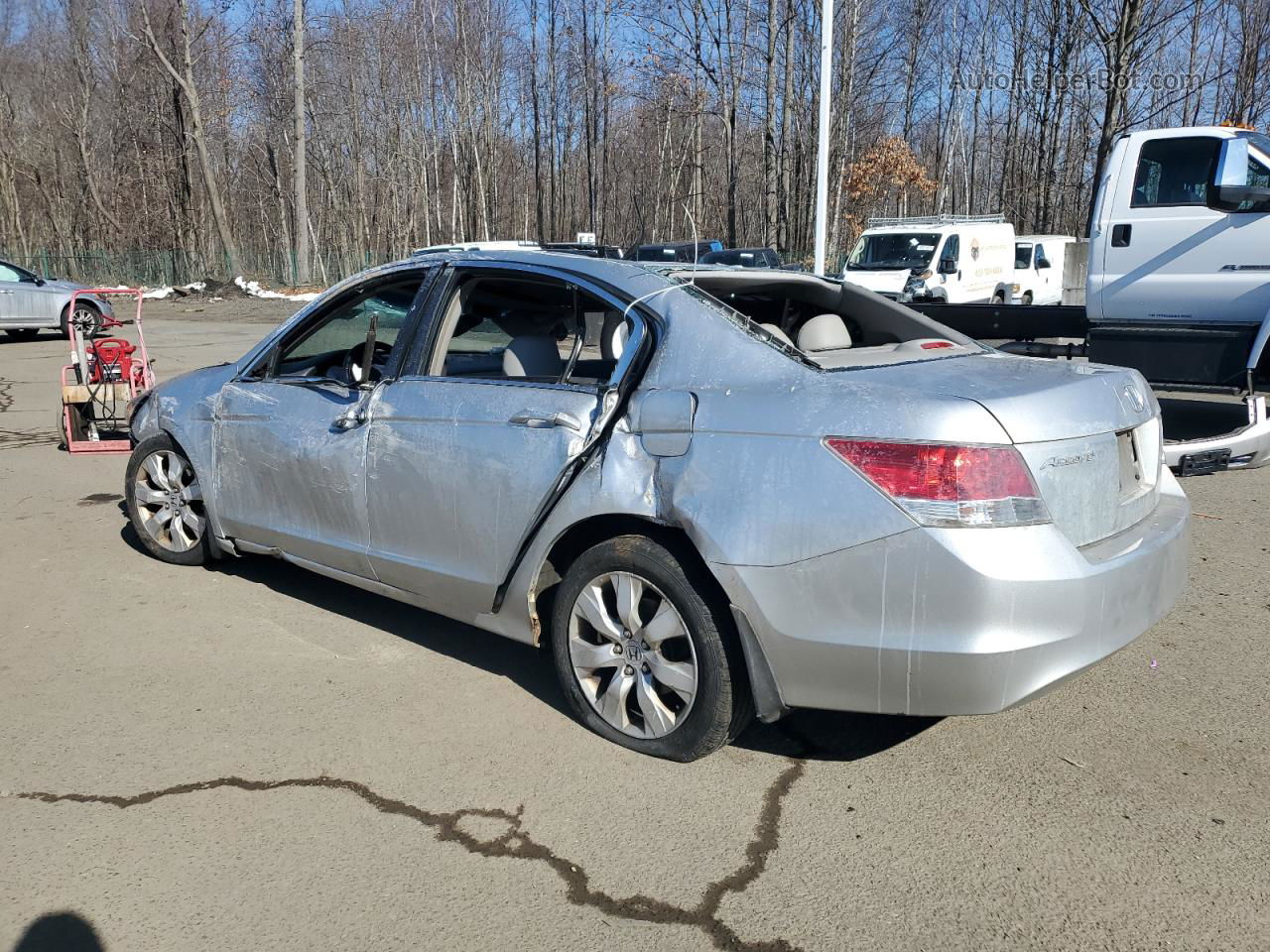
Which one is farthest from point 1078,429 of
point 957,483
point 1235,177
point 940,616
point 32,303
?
point 32,303

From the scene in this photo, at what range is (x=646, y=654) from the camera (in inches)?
136

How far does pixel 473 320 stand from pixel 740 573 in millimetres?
1844

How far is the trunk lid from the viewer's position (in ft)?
9.86

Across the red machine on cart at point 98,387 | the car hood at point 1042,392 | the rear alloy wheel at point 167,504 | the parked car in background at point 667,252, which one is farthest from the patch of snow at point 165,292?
the car hood at point 1042,392

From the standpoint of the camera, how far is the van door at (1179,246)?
25.8 feet

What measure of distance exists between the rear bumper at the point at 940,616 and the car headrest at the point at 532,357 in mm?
1273

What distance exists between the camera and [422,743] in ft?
12.1

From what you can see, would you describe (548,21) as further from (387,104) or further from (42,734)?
(42,734)

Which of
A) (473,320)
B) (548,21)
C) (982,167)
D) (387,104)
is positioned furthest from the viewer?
(982,167)

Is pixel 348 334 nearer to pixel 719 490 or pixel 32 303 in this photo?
pixel 719 490

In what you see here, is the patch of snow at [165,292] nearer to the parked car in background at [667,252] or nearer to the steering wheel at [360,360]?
the parked car in background at [667,252]

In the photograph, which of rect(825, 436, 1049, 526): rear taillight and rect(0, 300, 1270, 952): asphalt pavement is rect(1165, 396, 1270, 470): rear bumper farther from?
rect(825, 436, 1049, 526): rear taillight

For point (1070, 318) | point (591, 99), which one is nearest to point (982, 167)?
point (591, 99)

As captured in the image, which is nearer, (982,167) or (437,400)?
(437,400)
